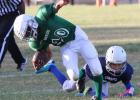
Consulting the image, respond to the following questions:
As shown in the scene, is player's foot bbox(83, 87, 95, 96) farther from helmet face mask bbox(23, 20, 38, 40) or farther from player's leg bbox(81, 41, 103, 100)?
helmet face mask bbox(23, 20, 38, 40)

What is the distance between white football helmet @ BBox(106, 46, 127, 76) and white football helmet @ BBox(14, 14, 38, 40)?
3.78 ft

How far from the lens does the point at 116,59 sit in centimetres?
881

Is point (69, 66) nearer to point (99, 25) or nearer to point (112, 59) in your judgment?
point (112, 59)

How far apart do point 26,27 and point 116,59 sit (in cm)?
135

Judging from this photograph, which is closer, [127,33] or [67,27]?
[67,27]

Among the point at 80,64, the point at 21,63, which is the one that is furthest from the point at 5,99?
the point at 80,64

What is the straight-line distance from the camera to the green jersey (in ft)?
27.6

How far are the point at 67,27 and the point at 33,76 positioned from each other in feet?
9.61

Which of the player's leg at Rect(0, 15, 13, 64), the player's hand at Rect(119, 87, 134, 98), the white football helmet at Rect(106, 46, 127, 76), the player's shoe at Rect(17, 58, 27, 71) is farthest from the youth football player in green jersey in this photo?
the player's shoe at Rect(17, 58, 27, 71)

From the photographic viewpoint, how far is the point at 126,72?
913cm

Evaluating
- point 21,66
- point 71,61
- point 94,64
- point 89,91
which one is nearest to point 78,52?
point 71,61

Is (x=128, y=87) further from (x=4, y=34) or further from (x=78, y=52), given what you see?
(x=4, y=34)

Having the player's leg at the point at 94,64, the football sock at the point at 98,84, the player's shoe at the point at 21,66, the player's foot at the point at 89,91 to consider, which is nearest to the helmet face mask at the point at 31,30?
the player's leg at the point at 94,64

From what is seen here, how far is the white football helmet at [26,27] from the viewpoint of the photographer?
8227 millimetres
